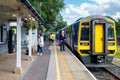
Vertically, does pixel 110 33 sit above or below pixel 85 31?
below

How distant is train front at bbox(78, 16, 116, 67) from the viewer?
17594 mm

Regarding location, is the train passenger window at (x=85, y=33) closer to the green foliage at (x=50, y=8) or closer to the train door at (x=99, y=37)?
Answer: the train door at (x=99, y=37)

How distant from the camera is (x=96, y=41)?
697 inches

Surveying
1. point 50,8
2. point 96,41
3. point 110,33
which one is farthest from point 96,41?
point 50,8

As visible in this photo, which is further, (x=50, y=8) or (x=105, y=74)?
(x=50, y=8)

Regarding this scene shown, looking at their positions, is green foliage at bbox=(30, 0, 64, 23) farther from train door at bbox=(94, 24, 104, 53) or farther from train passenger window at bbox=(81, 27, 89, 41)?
train door at bbox=(94, 24, 104, 53)

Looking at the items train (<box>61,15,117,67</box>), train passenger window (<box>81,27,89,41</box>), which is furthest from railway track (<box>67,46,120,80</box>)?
train passenger window (<box>81,27,89,41</box>)

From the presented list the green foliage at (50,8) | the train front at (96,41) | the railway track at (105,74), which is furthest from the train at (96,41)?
the green foliage at (50,8)

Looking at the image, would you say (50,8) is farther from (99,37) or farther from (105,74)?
(105,74)

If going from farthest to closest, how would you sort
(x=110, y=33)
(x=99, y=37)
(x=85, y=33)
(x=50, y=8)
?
(x=50, y=8)
(x=85, y=33)
(x=110, y=33)
(x=99, y=37)

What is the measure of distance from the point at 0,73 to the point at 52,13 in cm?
4589

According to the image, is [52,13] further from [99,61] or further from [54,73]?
[54,73]

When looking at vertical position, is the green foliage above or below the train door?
above

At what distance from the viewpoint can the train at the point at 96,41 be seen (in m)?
17.6
